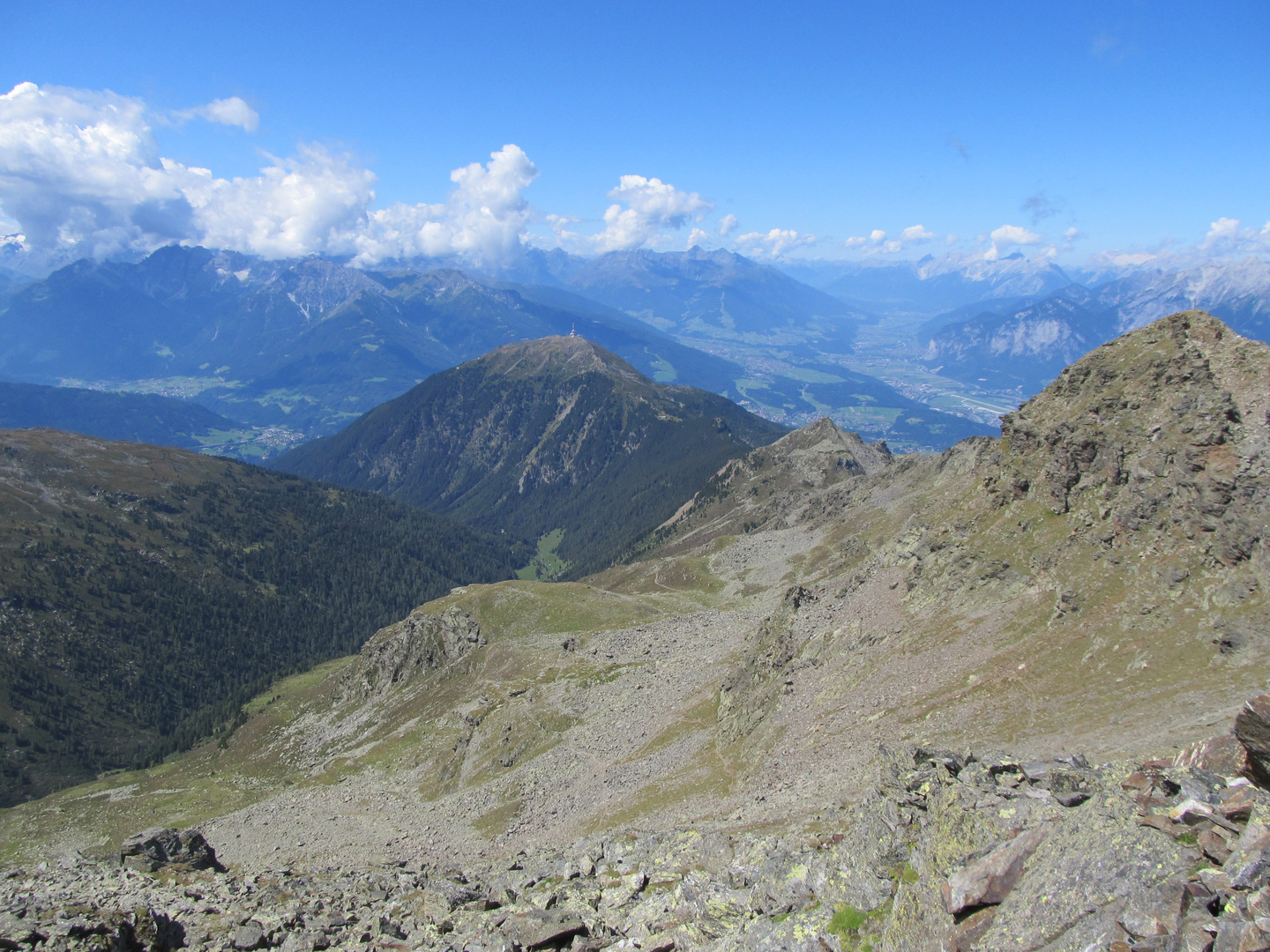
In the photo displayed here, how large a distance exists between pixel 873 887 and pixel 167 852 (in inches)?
2544

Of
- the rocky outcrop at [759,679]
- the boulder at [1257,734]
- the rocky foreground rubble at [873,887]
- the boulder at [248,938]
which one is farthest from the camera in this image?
the rocky outcrop at [759,679]

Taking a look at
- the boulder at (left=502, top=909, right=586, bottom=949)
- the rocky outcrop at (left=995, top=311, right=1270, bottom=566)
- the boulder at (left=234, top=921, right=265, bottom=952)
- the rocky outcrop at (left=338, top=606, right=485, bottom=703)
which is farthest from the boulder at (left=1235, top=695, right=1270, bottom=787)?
the rocky outcrop at (left=338, top=606, right=485, bottom=703)

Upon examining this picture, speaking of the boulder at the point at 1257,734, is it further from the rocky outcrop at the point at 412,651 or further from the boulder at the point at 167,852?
the rocky outcrop at the point at 412,651

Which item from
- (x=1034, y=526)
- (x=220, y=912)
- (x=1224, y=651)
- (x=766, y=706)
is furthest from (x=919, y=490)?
(x=220, y=912)

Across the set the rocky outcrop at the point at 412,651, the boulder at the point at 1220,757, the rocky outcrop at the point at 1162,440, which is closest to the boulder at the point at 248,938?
the boulder at the point at 1220,757

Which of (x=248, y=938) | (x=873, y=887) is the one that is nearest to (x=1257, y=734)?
(x=873, y=887)

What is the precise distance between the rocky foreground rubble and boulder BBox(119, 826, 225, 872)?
27.3ft

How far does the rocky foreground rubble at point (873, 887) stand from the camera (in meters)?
18.3

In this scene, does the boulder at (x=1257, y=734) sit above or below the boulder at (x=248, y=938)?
above

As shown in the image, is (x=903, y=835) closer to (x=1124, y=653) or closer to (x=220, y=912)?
(x=1124, y=653)

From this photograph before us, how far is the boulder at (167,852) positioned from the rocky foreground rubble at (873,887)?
27.3 feet

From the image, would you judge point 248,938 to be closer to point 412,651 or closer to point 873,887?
point 873,887

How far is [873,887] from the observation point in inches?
1030

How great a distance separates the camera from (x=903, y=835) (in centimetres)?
2866
